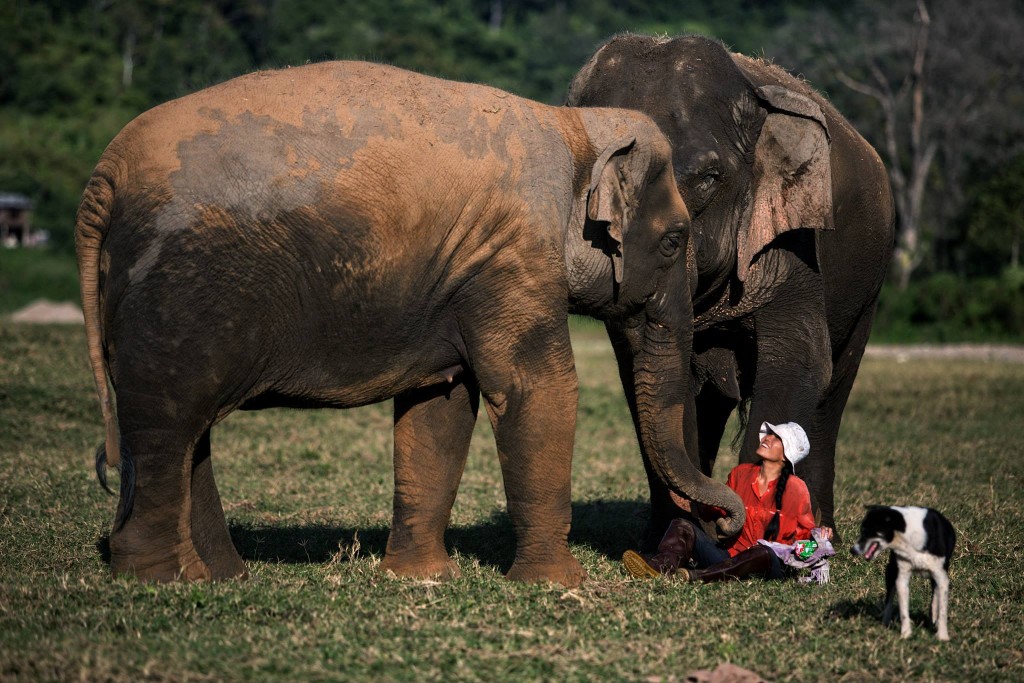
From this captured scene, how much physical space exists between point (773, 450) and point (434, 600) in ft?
6.75

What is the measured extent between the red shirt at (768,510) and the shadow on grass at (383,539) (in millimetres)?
917

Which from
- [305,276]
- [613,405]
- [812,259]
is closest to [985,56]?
[613,405]

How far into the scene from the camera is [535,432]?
6590 mm

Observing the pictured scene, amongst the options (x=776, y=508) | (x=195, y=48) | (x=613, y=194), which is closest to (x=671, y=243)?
(x=613, y=194)

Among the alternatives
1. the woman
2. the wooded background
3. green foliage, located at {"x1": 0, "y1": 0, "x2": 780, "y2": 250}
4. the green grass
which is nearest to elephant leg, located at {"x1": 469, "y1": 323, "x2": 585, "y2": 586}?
the woman

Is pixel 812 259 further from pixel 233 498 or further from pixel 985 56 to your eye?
pixel 985 56

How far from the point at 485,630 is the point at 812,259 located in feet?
11.4

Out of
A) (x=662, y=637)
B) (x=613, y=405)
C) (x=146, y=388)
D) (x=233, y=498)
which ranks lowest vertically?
(x=613, y=405)

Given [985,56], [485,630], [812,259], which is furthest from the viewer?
[985,56]

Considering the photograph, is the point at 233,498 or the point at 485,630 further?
the point at 233,498

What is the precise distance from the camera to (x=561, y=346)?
6.56 meters

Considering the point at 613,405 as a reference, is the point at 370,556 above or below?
above

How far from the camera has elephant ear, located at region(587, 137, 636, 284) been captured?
655 cm

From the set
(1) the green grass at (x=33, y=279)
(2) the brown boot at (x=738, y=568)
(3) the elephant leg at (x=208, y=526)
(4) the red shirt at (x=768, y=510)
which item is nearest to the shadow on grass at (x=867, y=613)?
(2) the brown boot at (x=738, y=568)
